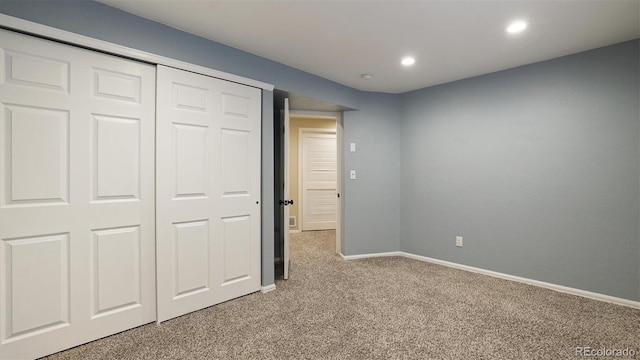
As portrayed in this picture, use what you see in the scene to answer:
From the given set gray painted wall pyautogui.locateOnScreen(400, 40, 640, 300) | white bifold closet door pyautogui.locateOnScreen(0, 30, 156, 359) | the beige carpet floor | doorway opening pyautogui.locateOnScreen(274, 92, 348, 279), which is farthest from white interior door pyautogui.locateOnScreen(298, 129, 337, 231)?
white bifold closet door pyautogui.locateOnScreen(0, 30, 156, 359)

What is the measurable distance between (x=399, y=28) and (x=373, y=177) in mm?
2056

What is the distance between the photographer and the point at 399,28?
211cm

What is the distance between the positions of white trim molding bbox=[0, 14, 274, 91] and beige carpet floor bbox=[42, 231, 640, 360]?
1.97 metres

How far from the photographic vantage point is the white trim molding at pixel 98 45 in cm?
153

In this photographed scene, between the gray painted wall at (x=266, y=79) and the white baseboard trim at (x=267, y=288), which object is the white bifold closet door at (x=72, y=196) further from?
the white baseboard trim at (x=267, y=288)

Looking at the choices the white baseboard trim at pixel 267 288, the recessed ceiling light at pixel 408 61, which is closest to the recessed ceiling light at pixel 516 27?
the recessed ceiling light at pixel 408 61

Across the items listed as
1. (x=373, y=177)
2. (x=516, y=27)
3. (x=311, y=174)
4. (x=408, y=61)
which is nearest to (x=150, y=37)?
(x=408, y=61)

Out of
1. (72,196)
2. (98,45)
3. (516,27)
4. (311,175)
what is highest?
(516,27)

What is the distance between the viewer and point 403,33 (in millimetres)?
2188

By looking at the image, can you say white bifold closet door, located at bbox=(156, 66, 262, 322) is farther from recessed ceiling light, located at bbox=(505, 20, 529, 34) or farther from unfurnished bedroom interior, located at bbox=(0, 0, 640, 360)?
recessed ceiling light, located at bbox=(505, 20, 529, 34)

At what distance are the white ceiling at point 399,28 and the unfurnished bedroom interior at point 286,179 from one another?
0.02 meters

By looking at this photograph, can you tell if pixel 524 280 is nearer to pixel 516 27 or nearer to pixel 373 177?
pixel 373 177

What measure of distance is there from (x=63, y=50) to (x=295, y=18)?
1.51 meters

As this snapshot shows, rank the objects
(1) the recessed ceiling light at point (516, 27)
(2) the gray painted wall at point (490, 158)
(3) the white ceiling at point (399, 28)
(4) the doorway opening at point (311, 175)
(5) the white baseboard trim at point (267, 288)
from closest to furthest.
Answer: (3) the white ceiling at point (399, 28), (1) the recessed ceiling light at point (516, 27), (2) the gray painted wall at point (490, 158), (5) the white baseboard trim at point (267, 288), (4) the doorway opening at point (311, 175)
